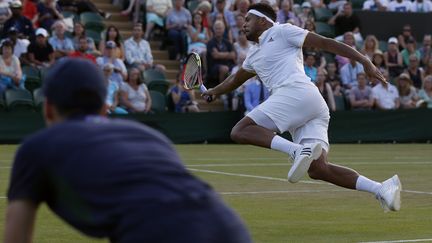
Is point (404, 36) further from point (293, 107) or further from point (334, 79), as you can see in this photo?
point (293, 107)

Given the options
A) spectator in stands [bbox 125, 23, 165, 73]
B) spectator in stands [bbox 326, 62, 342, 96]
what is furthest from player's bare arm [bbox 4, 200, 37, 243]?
spectator in stands [bbox 326, 62, 342, 96]

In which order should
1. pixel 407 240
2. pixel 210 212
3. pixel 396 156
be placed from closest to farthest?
1. pixel 210 212
2. pixel 407 240
3. pixel 396 156

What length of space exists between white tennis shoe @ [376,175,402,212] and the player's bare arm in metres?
6.11

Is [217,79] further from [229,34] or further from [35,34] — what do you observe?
[35,34]

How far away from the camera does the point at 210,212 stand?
3779 millimetres

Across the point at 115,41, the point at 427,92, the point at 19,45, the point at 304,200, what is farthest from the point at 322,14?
the point at 304,200

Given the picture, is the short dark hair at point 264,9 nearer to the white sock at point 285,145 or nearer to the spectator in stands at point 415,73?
the white sock at point 285,145

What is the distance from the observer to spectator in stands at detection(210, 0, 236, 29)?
2602 cm

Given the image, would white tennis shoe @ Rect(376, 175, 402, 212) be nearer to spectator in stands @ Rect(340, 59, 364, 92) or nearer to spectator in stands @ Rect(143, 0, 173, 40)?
spectator in stands @ Rect(340, 59, 364, 92)

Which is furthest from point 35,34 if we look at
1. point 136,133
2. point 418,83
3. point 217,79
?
point 136,133

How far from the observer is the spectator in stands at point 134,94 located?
22.6 meters

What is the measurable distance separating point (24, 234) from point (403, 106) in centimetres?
2261

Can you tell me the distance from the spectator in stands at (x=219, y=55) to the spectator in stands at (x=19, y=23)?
4.26 metres

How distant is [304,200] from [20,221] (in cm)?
849
